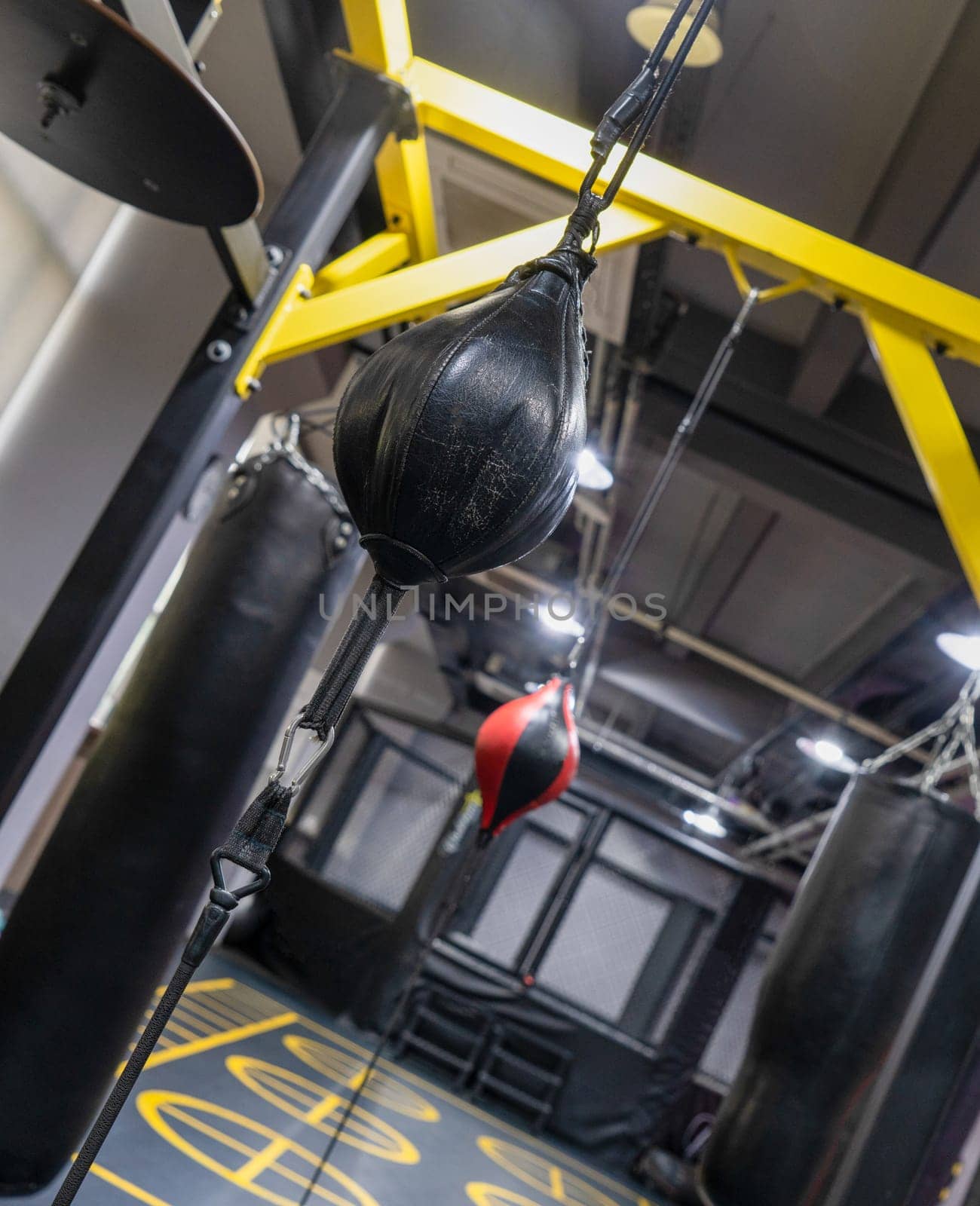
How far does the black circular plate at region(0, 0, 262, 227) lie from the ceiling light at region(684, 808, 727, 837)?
29.4 feet

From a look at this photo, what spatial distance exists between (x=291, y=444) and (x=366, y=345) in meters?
2.05

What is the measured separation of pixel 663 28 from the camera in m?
2.51

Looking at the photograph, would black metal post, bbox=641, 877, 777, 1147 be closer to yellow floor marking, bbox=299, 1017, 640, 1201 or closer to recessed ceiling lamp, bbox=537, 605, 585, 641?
yellow floor marking, bbox=299, 1017, 640, 1201

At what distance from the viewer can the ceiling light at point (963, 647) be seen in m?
4.46

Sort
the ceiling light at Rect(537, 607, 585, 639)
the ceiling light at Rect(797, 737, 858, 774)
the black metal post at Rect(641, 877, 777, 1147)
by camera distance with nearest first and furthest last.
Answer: the ceiling light at Rect(797, 737, 858, 774) → the ceiling light at Rect(537, 607, 585, 639) → the black metal post at Rect(641, 877, 777, 1147)

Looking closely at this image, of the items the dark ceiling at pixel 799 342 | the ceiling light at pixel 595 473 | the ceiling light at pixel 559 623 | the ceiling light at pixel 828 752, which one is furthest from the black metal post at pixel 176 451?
the ceiling light at pixel 828 752

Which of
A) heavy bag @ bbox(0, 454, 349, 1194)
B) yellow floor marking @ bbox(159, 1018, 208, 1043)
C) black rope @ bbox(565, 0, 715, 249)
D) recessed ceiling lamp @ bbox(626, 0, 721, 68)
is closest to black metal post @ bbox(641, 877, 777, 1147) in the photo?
yellow floor marking @ bbox(159, 1018, 208, 1043)

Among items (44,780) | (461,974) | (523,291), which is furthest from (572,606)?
(523,291)

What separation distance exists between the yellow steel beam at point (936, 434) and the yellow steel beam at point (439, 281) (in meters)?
0.64

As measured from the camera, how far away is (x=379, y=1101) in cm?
581

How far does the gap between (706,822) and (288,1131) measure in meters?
6.61

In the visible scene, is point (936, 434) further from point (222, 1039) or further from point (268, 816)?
point (222, 1039)

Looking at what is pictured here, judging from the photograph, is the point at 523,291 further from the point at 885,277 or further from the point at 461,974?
the point at 461,974

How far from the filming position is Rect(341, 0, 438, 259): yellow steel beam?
249 centimetres
